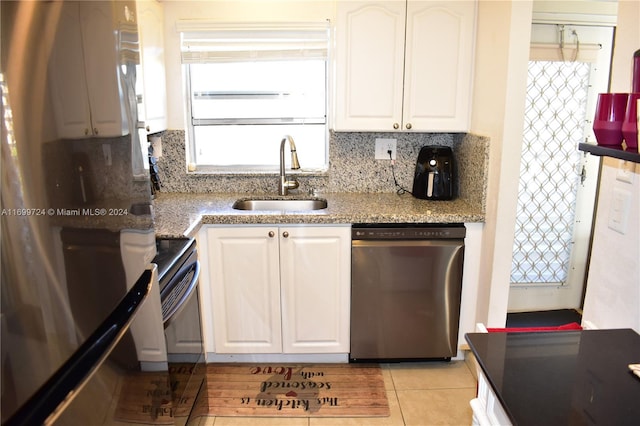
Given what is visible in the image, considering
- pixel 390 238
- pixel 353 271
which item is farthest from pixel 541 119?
pixel 353 271

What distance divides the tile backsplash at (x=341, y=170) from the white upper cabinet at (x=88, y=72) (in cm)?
204

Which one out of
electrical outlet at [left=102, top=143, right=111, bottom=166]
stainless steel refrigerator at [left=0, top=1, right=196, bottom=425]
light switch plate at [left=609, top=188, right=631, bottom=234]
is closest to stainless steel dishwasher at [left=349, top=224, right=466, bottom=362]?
light switch plate at [left=609, top=188, right=631, bottom=234]

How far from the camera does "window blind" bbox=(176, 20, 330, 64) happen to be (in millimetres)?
2805

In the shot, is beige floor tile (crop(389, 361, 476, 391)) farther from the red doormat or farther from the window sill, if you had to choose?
the window sill

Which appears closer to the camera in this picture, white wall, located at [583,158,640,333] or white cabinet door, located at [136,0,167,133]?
white wall, located at [583,158,640,333]

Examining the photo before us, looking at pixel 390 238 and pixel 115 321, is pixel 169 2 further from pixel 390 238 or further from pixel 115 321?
pixel 115 321

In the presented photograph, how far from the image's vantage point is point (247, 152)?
10.2 feet

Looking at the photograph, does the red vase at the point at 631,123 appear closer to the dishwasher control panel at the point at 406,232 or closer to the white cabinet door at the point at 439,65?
the dishwasher control panel at the point at 406,232

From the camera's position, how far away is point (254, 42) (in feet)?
9.36

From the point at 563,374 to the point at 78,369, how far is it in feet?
3.52

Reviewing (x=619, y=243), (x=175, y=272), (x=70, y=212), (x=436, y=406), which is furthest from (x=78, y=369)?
(x=436, y=406)

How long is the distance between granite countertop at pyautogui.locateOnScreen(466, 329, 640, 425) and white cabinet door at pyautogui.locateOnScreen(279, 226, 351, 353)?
123 cm

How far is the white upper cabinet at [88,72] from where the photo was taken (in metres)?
0.73

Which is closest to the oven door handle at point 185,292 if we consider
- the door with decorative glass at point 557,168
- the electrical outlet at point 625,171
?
the electrical outlet at point 625,171
